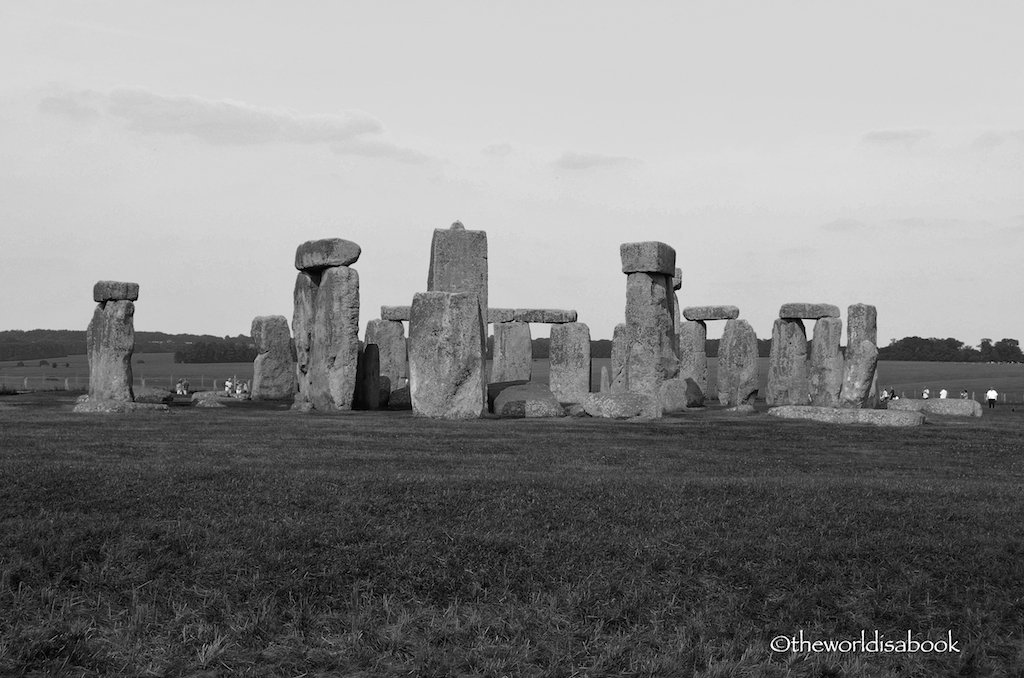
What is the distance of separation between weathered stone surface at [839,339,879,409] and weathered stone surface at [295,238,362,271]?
40.4 ft

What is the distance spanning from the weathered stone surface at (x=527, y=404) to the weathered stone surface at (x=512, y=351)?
40.9 ft

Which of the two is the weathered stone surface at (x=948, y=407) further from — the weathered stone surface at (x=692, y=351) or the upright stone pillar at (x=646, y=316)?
the weathered stone surface at (x=692, y=351)

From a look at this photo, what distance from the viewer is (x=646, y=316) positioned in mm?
24516

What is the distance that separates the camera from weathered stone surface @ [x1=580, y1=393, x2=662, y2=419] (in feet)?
Result: 68.4

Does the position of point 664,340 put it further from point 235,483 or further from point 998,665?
point 998,665

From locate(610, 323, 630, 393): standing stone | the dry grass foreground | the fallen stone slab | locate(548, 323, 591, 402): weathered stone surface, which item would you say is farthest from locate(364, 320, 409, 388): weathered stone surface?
the dry grass foreground

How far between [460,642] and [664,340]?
18371mm

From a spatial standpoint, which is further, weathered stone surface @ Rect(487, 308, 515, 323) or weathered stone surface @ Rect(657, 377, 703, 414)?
weathered stone surface @ Rect(487, 308, 515, 323)

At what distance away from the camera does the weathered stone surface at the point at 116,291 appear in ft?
74.5

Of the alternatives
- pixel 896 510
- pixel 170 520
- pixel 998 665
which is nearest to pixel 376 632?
pixel 170 520

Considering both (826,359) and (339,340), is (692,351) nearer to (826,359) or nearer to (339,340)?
(826,359)

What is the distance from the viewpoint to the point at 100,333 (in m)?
23.0

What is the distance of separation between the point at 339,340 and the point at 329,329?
0.42 meters

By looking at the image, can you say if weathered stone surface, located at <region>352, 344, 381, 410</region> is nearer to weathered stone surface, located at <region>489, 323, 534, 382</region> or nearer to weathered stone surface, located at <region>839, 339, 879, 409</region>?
weathered stone surface, located at <region>489, 323, 534, 382</region>
